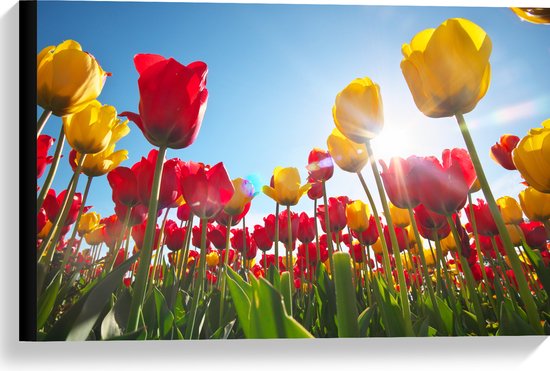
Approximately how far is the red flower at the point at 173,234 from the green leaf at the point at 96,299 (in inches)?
18.4

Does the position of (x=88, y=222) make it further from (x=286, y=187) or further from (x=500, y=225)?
(x=500, y=225)

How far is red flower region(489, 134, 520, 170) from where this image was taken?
3.82ft

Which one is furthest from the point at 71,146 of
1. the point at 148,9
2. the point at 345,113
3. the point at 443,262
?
the point at 443,262

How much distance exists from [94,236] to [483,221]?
0.95 metres

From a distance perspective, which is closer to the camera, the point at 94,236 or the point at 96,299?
the point at 96,299

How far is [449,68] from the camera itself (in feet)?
2.88

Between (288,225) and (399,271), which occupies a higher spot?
(288,225)

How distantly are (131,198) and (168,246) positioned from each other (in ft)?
0.82

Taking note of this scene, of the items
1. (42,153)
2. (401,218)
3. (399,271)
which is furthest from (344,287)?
(42,153)

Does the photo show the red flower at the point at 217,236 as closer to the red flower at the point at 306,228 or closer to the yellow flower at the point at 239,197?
the yellow flower at the point at 239,197

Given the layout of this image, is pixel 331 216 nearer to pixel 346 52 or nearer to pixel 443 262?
pixel 443 262

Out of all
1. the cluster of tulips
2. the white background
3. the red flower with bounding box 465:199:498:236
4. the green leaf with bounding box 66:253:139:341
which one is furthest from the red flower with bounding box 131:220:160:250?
the red flower with bounding box 465:199:498:236

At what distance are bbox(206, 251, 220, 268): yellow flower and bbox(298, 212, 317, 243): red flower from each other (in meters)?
0.24

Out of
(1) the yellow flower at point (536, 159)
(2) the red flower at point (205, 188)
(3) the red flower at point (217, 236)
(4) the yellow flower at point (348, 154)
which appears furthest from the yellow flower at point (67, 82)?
(1) the yellow flower at point (536, 159)
